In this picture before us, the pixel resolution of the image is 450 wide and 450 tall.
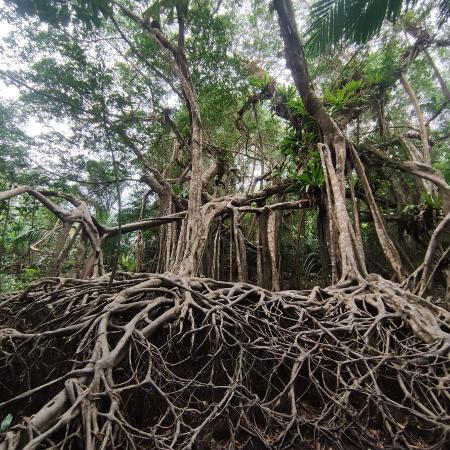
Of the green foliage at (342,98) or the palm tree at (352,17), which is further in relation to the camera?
the green foliage at (342,98)

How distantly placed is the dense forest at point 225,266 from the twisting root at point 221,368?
0.01 m

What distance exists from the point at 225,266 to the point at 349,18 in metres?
4.38

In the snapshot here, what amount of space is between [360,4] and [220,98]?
3578 millimetres

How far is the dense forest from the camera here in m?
1.67

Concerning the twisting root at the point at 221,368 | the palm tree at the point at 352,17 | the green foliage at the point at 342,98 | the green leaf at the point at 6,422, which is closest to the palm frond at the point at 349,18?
the palm tree at the point at 352,17

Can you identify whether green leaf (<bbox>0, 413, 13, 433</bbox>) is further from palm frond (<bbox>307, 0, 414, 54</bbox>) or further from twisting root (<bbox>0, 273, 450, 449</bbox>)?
palm frond (<bbox>307, 0, 414, 54</bbox>)

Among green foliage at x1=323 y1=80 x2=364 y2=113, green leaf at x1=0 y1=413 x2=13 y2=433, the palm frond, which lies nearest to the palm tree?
the palm frond

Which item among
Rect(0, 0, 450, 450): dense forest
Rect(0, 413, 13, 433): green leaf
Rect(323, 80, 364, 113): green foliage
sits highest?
Rect(323, 80, 364, 113): green foliage

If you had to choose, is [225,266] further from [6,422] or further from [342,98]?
[6,422]

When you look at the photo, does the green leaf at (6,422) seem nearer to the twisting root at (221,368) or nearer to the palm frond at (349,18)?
the twisting root at (221,368)

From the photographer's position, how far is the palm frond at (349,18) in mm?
2604

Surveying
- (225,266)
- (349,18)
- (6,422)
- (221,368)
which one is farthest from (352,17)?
(225,266)

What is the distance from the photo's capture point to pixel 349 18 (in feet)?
9.27

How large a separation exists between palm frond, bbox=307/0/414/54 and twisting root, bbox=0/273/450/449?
2319 mm
